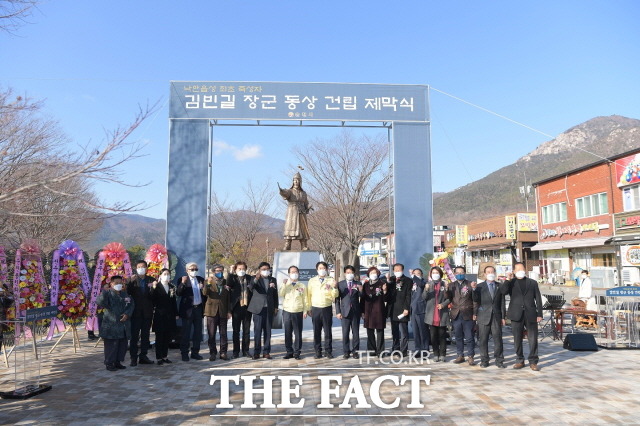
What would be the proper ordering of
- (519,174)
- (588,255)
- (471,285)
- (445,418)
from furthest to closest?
1. (519,174)
2. (588,255)
3. (471,285)
4. (445,418)

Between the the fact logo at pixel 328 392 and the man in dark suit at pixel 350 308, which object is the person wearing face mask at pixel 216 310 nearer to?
the the fact logo at pixel 328 392

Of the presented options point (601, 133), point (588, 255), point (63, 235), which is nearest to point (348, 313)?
point (63, 235)

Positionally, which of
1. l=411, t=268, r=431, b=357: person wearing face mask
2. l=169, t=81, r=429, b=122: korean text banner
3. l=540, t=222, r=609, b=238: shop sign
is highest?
l=169, t=81, r=429, b=122: korean text banner

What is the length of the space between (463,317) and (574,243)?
20.8 m

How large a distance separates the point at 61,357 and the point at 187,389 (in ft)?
11.3

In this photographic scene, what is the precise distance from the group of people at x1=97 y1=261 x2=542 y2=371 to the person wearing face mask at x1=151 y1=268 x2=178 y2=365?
2cm

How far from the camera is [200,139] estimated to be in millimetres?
9969

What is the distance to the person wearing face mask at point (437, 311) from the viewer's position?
7.41 meters

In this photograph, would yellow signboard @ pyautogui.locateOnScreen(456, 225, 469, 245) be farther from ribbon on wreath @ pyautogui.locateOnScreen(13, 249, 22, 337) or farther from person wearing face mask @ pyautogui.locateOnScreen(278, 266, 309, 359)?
ribbon on wreath @ pyautogui.locateOnScreen(13, 249, 22, 337)

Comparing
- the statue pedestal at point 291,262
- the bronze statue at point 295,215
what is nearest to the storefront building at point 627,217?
the bronze statue at point 295,215

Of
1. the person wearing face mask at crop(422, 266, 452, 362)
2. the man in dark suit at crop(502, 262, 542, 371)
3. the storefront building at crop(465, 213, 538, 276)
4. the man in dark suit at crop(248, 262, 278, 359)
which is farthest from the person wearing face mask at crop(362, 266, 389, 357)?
the storefront building at crop(465, 213, 538, 276)

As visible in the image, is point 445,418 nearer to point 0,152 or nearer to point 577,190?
point 0,152

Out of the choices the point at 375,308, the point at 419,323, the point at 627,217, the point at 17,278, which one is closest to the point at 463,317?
the point at 419,323

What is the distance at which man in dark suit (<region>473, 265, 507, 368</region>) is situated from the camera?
698cm
